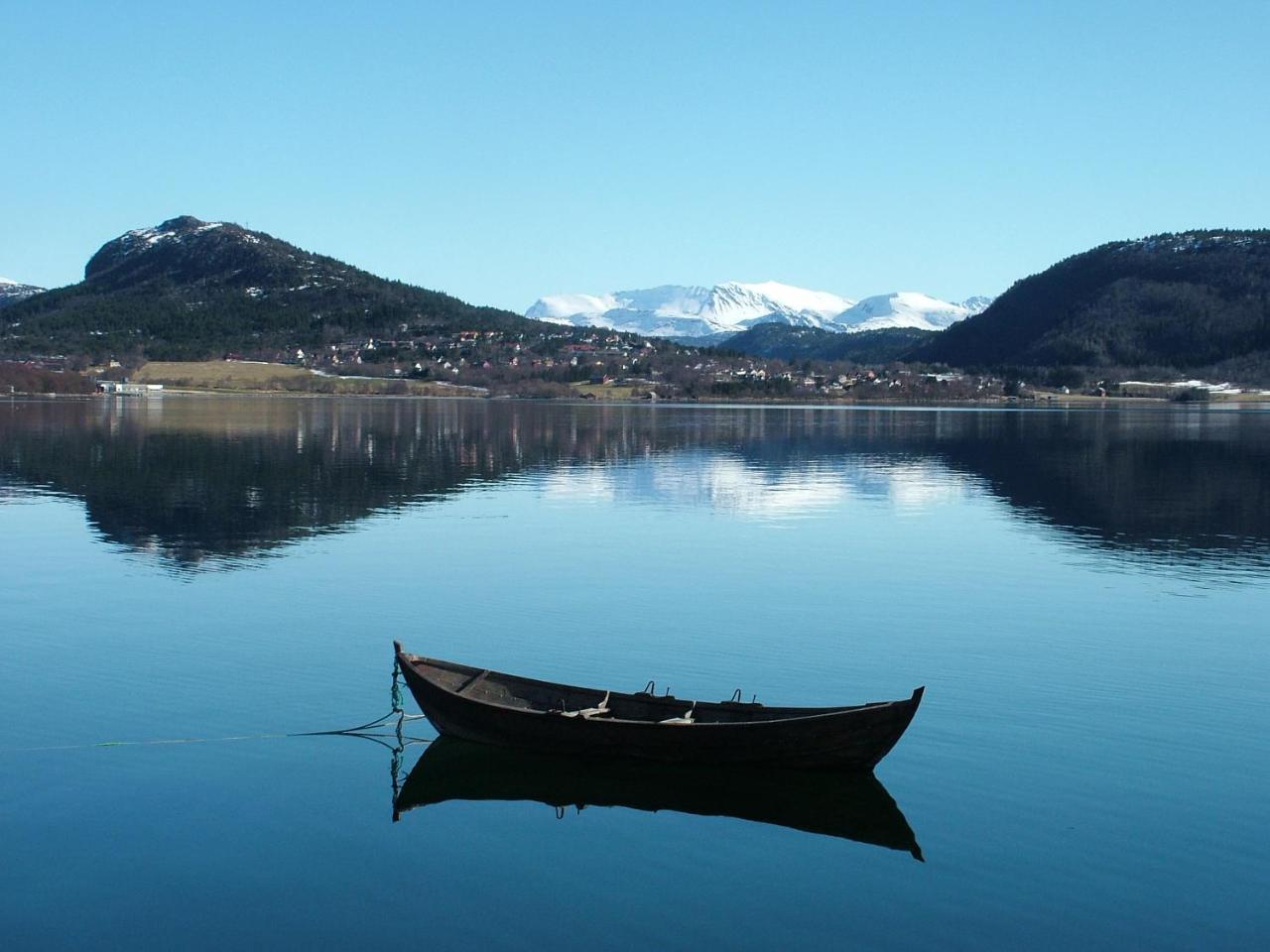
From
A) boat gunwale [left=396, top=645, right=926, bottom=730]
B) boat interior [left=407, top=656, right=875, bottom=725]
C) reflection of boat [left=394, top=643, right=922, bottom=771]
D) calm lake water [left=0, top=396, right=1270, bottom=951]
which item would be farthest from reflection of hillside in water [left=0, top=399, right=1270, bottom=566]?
reflection of boat [left=394, top=643, right=922, bottom=771]

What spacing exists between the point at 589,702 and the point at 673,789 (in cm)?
219

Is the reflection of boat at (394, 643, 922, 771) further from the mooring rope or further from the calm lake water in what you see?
the mooring rope

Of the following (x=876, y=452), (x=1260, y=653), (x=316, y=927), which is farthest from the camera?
(x=876, y=452)

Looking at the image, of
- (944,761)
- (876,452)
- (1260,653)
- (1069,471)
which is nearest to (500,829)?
(944,761)

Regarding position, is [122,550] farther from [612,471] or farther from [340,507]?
[612,471]

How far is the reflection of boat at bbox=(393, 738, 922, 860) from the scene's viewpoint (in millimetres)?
18453

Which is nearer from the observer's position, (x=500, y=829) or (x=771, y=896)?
(x=771, y=896)

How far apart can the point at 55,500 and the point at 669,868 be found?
49.9 meters

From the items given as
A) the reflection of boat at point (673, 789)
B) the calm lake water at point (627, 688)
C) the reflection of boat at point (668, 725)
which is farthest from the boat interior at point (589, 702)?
the calm lake water at point (627, 688)

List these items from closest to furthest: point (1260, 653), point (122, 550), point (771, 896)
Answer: point (771, 896), point (1260, 653), point (122, 550)

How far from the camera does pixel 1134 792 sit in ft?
63.4

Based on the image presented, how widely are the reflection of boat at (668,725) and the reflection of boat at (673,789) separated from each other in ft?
0.99

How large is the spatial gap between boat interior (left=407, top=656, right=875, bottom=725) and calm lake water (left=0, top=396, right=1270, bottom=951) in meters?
1.19

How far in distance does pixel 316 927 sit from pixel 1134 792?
42.4 ft
